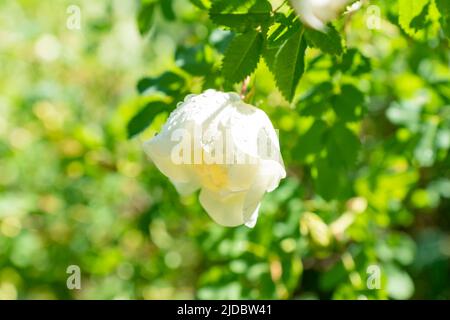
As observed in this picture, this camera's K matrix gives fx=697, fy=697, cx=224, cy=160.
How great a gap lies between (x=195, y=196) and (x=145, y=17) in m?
0.41

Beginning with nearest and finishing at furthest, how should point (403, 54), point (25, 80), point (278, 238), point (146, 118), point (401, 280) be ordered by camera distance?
point (146, 118) < point (278, 238) < point (401, 280) < point (403, 54) < point (25, 80)

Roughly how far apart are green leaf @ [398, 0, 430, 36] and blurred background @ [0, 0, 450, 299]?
13 millimetres

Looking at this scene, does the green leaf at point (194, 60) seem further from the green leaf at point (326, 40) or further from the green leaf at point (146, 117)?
the green leaf at point (326, 40)

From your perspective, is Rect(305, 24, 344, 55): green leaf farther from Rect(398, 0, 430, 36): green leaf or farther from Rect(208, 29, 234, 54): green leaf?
Rect(208, 29, 234, 54): green leaf

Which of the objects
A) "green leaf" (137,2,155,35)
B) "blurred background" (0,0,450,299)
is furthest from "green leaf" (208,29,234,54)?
"green leaf" (137,2,155,35)

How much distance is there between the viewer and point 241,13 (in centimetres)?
84

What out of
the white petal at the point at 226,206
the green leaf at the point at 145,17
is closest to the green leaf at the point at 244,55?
the white petal at the point at 226,206

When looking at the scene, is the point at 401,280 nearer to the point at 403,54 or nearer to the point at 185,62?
the point at 403,54

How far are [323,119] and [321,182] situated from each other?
11 cm

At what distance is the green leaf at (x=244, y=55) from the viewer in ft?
2.73

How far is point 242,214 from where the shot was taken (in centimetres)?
81

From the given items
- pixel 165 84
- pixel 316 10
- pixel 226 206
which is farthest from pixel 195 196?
pixel 316 10

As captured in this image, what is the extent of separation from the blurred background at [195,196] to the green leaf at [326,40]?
12 cm

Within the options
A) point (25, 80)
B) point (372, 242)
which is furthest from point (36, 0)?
point (372, 242)
